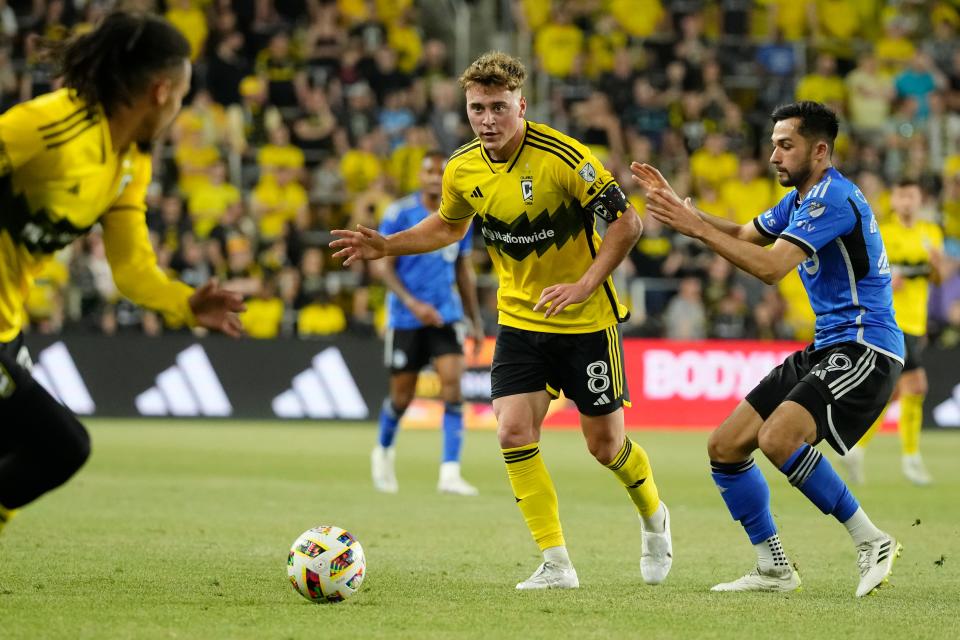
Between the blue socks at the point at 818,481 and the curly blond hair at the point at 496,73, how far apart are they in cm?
224

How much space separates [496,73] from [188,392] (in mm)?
12946

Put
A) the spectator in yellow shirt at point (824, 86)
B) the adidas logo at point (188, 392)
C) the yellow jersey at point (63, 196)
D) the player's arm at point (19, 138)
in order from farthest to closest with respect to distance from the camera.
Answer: the spectator in yellow shirt at point (824, 86), the adidas logo at point (188, 392), the yellow jersey at point (63, 196), the player's arm at point (19, 138)

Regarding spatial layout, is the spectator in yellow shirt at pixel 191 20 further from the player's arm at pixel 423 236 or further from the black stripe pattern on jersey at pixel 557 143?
the black stripe pattern on jersey at pixel 557 143

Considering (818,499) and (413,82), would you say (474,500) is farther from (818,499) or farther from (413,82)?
(413,82)

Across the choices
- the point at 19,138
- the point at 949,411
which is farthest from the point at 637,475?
the point at 949,411

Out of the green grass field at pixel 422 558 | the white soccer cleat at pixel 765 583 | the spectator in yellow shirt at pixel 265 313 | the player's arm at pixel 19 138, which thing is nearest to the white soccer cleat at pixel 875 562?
the green grass field at pixel 422 558

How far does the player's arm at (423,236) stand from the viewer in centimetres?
694

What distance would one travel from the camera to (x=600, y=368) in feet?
23.2

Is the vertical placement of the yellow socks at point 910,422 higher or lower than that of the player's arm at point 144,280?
lower

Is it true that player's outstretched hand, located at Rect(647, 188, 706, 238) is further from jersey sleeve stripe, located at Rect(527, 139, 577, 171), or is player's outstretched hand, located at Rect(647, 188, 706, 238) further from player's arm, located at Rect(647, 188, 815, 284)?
jersey sleeve stripe, located at Rect(527, 139, 577, 171)

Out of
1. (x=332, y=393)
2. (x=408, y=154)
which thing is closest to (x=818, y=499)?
(x=332, y=393)

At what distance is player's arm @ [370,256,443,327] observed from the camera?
461 inches

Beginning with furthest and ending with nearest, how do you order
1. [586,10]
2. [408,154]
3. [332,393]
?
[586,10] → [408,154] → [332,393]

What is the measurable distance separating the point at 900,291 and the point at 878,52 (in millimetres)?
13065
